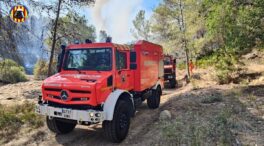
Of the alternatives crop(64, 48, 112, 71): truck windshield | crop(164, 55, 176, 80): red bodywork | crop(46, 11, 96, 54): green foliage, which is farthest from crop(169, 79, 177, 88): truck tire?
crop(64, 48, 112, 71): truck windshield

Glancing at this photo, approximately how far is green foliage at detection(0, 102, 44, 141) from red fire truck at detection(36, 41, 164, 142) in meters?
1.06

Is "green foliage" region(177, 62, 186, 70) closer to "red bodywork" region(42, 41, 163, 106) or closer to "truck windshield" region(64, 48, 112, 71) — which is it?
"red bodywork" region(42, 41, 163, 106)

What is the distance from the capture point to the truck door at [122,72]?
738cm

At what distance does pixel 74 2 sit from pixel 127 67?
9169 millimetres

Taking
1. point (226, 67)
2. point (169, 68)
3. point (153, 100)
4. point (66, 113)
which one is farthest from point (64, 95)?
point (169, 68)

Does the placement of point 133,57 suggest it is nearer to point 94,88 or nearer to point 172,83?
point 94,88

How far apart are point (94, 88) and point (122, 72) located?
1.64 meters

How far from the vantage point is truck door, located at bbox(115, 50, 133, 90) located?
7375mm

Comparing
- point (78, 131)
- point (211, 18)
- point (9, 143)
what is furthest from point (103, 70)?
point (211, 18)

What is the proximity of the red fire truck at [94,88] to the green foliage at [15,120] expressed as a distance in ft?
3.47

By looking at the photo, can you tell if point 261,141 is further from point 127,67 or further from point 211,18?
point 211,18

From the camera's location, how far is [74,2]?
614 inches

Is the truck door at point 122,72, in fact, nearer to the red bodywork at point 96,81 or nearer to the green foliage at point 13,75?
the red bodywork at point 96,81

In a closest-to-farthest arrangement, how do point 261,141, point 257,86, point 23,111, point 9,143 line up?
1. point 261,141
2. point 9,143
3. point 23,111
4. point 257,86
